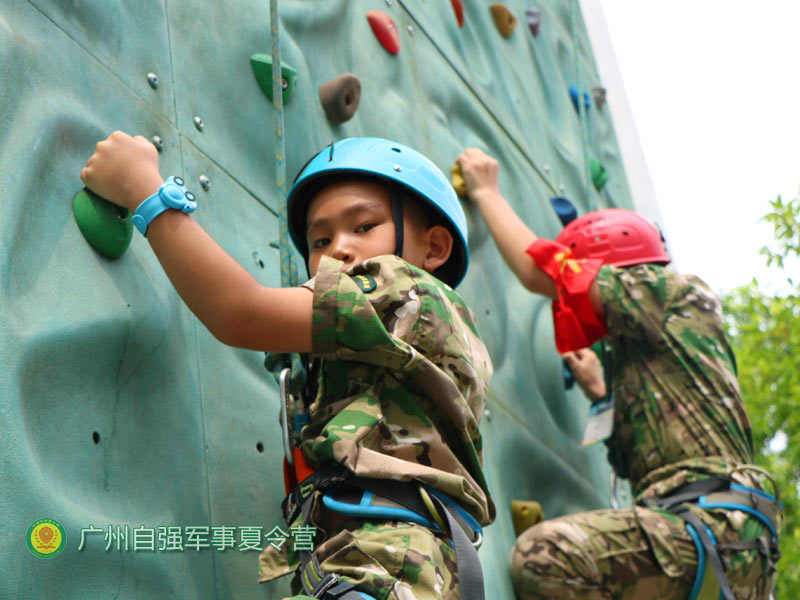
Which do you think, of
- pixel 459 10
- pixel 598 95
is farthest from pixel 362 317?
pixel 598 95

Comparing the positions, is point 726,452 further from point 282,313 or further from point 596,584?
point 282,313

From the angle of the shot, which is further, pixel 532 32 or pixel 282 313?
pixel 532 32

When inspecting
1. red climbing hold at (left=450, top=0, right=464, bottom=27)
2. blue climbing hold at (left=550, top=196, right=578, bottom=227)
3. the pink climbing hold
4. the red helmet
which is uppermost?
the pink climbing hold

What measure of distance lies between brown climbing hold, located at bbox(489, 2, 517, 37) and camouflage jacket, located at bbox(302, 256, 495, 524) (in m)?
2.98

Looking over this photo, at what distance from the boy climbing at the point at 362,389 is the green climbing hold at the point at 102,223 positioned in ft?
0.11

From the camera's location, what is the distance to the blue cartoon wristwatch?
170 cm

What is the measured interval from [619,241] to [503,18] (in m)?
1.54

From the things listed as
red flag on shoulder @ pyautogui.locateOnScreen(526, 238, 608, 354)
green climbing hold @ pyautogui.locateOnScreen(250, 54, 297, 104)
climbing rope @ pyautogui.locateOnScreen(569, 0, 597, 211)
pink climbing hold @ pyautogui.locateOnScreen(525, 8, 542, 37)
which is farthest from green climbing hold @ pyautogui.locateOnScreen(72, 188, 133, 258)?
pink climbing hold @ pyautogui.locateOnScreen(525, 8, 542, 37)

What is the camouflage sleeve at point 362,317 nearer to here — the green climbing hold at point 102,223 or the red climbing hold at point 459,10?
the green climbing hold at point 102,223

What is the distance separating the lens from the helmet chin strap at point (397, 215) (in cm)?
203

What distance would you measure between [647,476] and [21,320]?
6.66 ft

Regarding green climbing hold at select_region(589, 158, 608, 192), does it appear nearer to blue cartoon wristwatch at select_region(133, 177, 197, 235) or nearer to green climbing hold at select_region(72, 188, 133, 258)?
green climbing hold at select_region(72, 188, 133, 258)

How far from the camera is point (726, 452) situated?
3033 mm

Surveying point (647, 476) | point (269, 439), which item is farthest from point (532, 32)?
point (269, 439)
